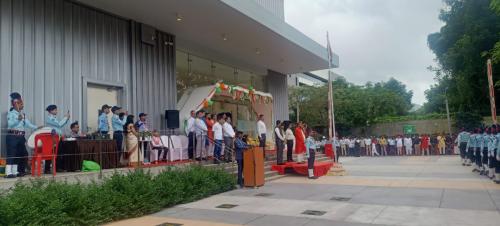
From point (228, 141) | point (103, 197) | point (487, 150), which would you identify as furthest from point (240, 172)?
point (487, 150)

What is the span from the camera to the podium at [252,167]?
1095 cm

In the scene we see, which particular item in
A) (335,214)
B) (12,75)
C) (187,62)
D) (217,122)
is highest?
(187,62)

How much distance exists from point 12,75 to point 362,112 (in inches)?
1238

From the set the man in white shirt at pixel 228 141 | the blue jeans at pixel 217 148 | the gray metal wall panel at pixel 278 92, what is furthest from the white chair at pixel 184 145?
the gray metal wall panel at pixel 278 92

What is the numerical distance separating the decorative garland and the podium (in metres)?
4.08

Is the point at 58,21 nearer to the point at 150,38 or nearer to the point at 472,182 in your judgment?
the point at 150,38

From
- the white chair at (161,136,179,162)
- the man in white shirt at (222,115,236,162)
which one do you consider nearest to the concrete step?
the man in white shirt at (222,115,236,162)

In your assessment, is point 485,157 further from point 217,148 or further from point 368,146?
point 368,146

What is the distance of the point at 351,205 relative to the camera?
323 inches

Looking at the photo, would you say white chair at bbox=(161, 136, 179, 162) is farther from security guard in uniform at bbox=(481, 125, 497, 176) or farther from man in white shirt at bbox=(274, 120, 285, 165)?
security guard in uniform at bbox=(481, 125, 497, 176)

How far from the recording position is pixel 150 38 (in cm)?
1367

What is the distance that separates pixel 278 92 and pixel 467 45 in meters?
9.60

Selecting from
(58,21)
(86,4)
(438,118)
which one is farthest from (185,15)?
(438,118)

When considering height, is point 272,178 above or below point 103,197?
below
